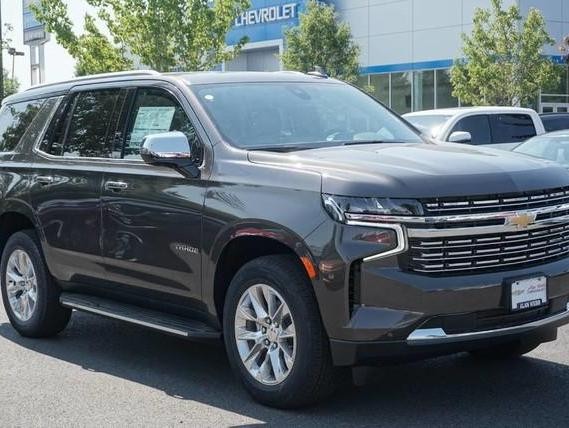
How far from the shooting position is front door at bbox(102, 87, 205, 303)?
5.77 metres

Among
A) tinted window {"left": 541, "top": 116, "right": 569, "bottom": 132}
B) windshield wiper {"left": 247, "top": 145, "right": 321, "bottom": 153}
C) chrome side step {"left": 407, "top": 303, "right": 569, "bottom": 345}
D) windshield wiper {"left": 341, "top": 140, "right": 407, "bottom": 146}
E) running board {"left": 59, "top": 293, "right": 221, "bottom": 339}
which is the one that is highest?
tinted window {"left": 541, "top": 116, "right": 569, "bottom": 132}

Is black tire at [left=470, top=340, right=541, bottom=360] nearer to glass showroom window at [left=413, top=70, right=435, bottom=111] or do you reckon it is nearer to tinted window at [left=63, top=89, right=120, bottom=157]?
tinted window at [left=63, top=89, right=120, bottom=157]

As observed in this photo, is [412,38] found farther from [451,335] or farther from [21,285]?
[451,335]

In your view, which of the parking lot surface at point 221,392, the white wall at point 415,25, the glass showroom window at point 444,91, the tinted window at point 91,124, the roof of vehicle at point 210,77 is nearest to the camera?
the parking lot surface at point 221,392

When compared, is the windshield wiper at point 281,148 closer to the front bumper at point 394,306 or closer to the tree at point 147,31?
the front bumper at point 394,306

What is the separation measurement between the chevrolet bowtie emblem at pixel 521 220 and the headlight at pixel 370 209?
21.1 inches

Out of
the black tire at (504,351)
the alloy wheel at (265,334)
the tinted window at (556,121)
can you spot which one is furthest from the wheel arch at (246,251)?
the tinted window at (556,121)

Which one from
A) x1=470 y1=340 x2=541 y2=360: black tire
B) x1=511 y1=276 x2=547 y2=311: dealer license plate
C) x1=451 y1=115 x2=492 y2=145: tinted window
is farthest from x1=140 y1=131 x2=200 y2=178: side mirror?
x1=451 y1=115 x2=492 y2=145: tinted window

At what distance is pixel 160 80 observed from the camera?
6398 mm

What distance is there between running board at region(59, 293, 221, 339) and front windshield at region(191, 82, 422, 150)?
1151mm

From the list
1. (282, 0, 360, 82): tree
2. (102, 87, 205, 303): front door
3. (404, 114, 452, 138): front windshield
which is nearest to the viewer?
(102, 87, 205, 303): front door

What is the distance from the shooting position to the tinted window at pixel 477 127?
49.9 ft

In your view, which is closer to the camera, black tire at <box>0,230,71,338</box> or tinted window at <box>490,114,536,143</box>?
black tire at <box>0,230,71,338</box>

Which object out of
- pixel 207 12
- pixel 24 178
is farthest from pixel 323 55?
pixel 24 178
